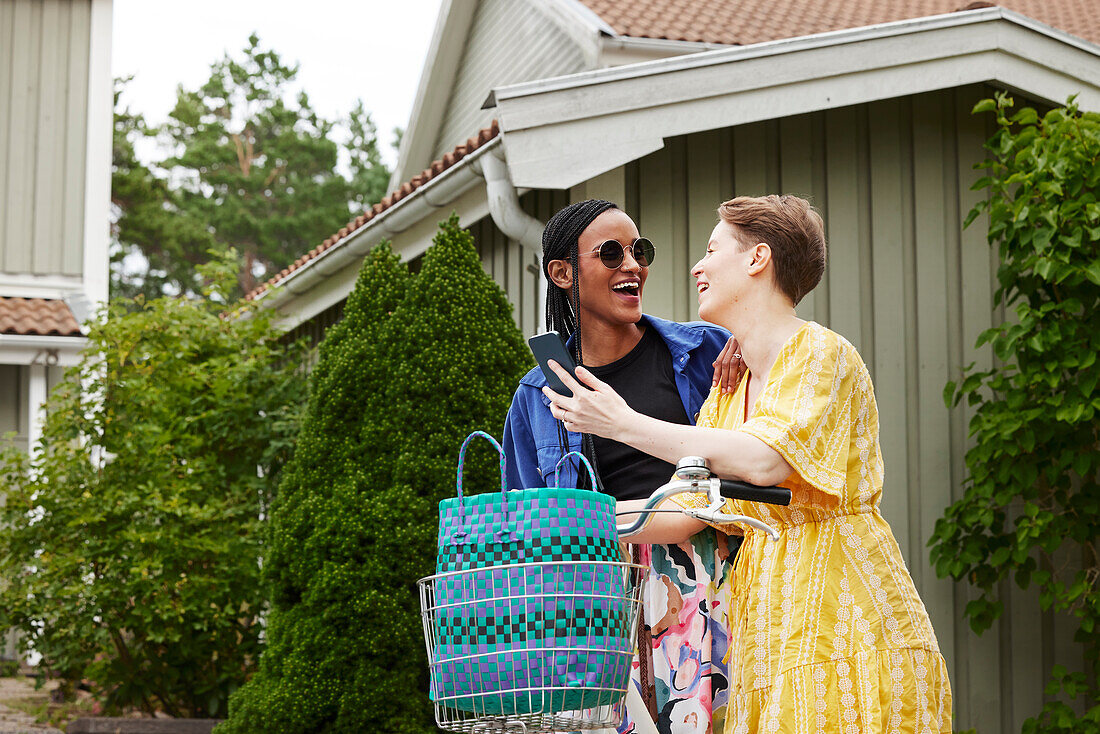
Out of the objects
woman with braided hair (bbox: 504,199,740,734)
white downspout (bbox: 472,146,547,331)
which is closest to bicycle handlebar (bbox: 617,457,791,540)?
woman with braided hair (bbox: 504,199,740,734)

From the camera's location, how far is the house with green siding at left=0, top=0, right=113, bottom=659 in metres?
12.4

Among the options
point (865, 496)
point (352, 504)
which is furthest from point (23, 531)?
point (865, 496)

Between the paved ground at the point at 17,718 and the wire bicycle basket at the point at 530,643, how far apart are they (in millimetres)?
6969

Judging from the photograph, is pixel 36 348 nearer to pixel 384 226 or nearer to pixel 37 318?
pixel 37 318

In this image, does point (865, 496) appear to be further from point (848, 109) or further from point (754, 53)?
point (848, 109)

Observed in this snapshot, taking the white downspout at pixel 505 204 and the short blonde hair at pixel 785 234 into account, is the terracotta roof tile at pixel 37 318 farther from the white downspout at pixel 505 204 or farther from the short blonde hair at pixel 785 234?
the short blonde hair at pixel 785 234

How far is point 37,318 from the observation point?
11773mm

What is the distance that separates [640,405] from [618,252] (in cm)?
33

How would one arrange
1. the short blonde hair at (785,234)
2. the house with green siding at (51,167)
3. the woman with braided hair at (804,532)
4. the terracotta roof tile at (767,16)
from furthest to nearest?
the house with green siding at (51,167) < the terracotta roof tile at (767,16) < the short blonde hair at (785,234) < the woman with braided hair at (804,532)

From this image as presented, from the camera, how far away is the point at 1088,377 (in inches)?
202

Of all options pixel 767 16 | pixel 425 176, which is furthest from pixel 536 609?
pixel 767 16

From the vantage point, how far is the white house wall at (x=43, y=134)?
12.4m

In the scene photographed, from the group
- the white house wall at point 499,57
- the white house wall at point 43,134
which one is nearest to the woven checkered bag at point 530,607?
the white house wall at point 499,57

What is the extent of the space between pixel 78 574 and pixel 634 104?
15.1ft
